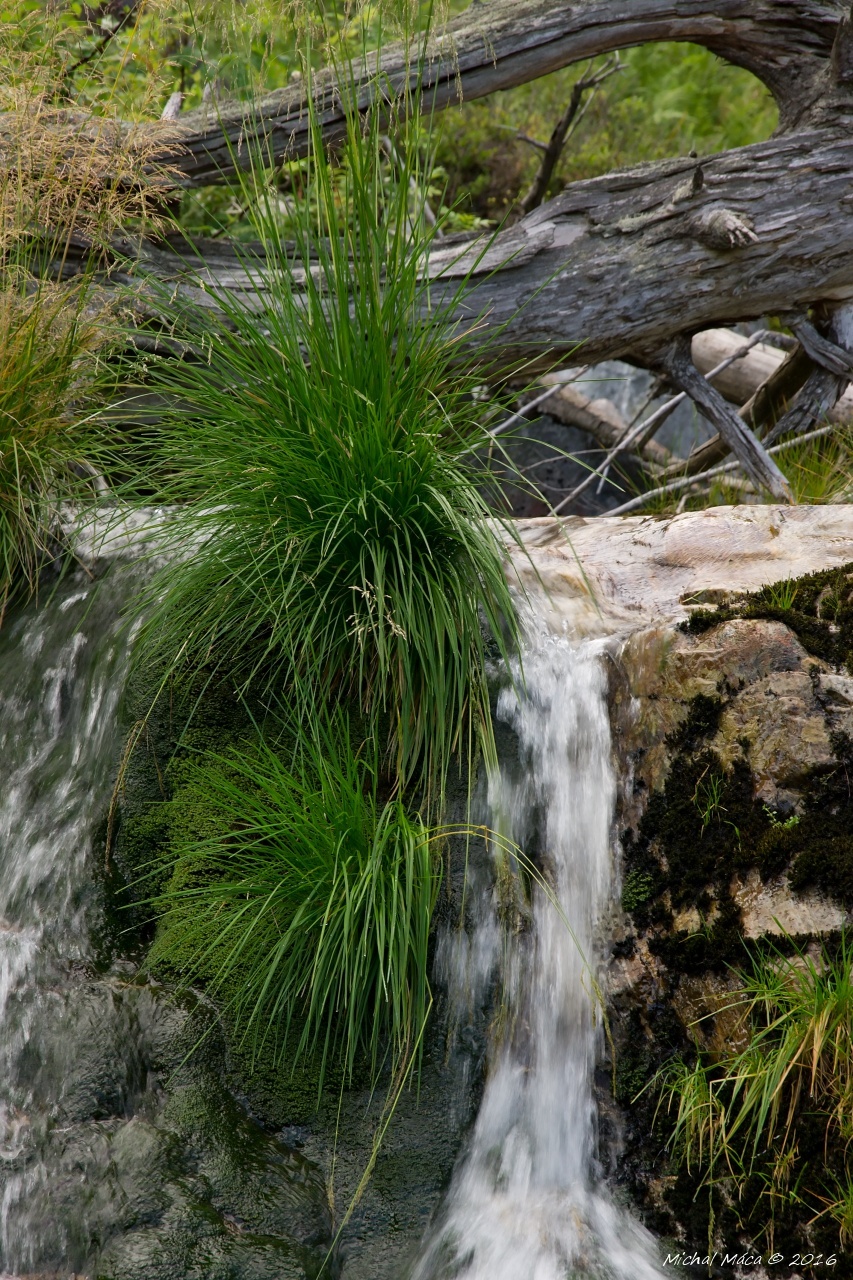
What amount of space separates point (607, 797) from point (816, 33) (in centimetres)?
417

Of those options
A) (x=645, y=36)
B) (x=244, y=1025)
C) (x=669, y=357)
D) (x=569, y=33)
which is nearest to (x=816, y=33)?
(x=645, y=36)

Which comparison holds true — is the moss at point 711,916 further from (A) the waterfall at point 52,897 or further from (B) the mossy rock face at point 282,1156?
(A) the waterfall at point 52,897

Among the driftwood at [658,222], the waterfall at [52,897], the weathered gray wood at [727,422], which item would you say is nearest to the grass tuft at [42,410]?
the waterfall at [52,897]

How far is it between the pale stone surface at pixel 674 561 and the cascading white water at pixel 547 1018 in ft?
0.71

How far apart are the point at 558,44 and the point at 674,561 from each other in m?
2.94

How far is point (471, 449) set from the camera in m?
3.28

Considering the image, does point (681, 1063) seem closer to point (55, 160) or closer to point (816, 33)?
point (55, 160)

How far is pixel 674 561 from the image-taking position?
3602 mm

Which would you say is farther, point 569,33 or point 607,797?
point 569,33

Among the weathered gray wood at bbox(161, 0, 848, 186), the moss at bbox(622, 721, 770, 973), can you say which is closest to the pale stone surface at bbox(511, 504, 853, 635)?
the moss at bbox(622, 721, 770, 973)

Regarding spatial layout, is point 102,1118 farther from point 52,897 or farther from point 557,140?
point 557,140

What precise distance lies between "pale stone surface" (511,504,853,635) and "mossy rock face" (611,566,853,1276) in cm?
20

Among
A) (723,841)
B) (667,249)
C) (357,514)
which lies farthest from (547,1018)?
(667,249)

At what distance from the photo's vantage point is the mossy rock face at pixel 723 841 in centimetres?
A: 264
